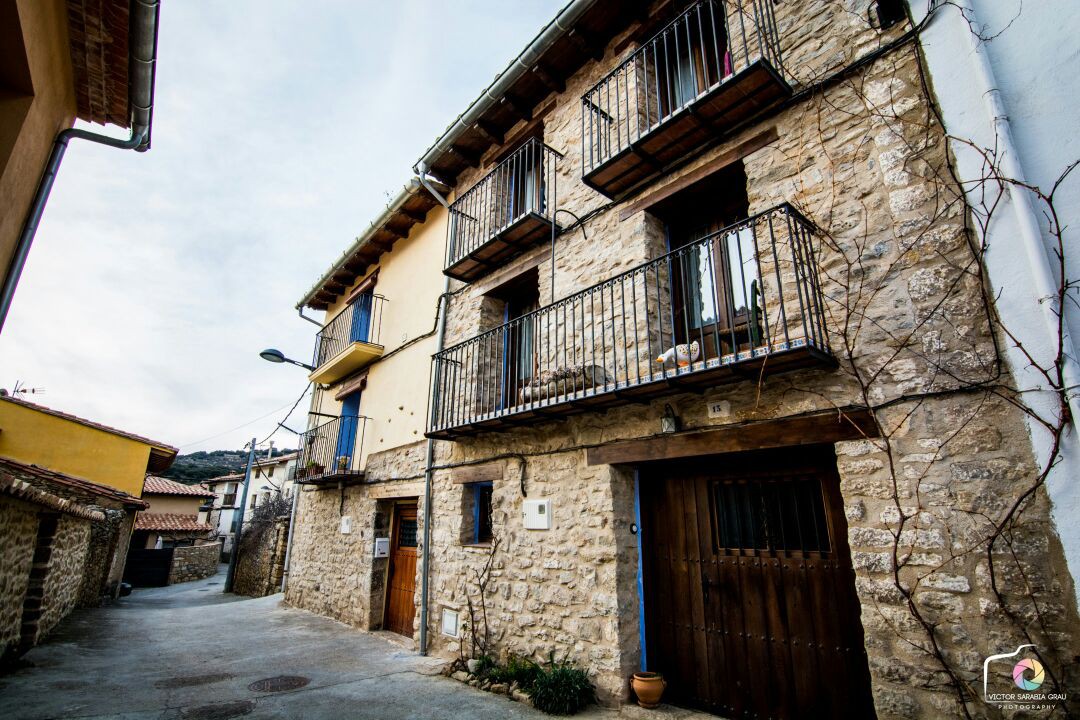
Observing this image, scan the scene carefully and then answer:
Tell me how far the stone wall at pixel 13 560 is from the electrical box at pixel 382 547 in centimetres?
432

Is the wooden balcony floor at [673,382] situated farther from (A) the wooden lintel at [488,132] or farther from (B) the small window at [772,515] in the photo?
(A) the wooden lintel at [488,132]

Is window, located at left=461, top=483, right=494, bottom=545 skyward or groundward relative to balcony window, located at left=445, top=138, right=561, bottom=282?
groundward

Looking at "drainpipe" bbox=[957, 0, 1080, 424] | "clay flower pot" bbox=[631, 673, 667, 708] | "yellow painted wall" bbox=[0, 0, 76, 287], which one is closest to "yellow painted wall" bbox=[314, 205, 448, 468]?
"clay flower pot" bbox=[631, 673, 667, 708]

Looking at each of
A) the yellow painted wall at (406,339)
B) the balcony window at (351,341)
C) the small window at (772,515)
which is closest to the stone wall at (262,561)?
the balcony window at (351,341)

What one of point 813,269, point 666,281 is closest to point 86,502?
point 666,281

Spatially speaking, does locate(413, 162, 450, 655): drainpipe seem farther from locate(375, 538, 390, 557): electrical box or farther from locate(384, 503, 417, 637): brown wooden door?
locate(375, 538, 390, 557): electrical box

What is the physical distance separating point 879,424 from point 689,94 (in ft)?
13.7

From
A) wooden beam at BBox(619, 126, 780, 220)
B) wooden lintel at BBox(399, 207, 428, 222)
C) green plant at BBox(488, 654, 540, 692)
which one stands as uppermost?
wooden lintel at BBox(399, 207, 428, 222)

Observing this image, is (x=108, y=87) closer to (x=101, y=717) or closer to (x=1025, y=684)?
(x=101, y=717)

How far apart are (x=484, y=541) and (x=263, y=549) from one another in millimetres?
12739

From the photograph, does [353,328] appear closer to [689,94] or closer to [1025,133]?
[689,94]

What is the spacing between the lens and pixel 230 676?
570 centimetres

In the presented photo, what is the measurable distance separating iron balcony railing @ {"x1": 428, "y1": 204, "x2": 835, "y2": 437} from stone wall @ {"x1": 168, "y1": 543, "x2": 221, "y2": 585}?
20.5 metres

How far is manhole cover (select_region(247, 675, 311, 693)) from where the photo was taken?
17.1ft
